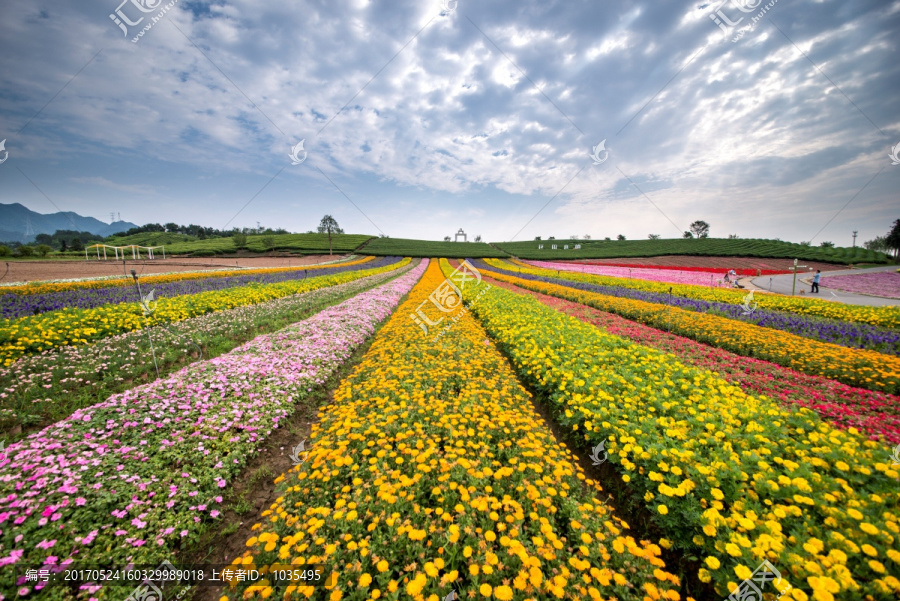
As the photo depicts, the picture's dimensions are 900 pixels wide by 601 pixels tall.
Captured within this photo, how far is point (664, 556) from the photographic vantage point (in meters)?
3.14

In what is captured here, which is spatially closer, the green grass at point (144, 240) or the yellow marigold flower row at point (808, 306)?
the yellow marigold flower row at point (808, 306)

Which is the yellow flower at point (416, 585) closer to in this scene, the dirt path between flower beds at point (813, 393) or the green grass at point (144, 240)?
the dirt path between flower beds at point (813, 393)

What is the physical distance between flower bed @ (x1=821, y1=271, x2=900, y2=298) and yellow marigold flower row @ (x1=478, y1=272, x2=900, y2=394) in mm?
22801

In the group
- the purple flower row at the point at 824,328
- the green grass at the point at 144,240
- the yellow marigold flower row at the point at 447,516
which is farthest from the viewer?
the green grass at the point at 144,240

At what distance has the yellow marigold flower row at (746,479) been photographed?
7.56ft

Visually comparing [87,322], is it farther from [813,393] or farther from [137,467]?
[813,393]

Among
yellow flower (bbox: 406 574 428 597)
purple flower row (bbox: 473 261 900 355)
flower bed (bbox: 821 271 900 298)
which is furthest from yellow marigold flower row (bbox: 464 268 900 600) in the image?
flower bed (bbox: 821 271 900 298)

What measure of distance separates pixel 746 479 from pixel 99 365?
36.3ft

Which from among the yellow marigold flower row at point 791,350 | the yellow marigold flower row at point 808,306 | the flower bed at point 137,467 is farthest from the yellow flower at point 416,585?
the yellow marigold flower row at point 808,306

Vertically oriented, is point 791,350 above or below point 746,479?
above

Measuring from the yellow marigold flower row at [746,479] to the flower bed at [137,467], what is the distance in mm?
5094

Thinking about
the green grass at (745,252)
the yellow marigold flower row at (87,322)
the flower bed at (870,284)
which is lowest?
the yellow marigold flower row at (87,322)

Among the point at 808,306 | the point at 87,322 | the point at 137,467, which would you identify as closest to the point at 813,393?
the point at 137,467

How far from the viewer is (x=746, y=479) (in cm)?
313
